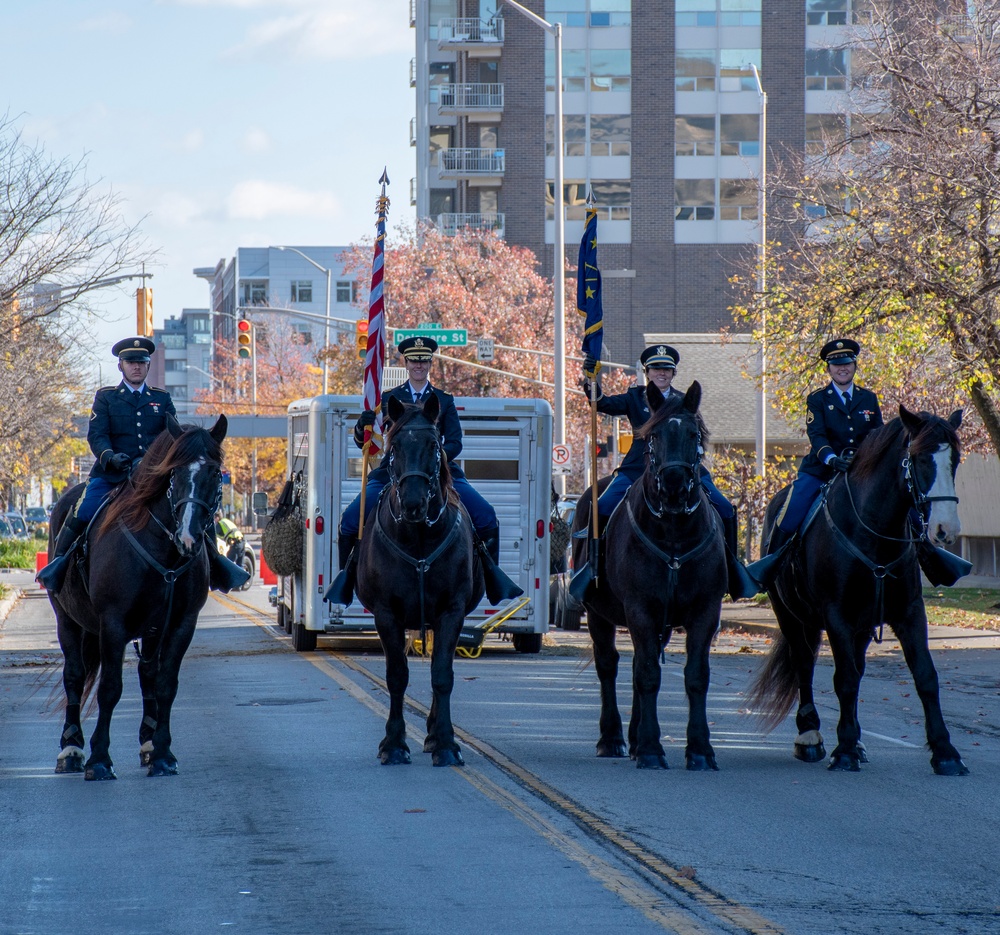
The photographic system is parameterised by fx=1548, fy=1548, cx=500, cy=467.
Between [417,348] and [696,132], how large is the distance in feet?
190

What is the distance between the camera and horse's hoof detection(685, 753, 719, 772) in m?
9.88

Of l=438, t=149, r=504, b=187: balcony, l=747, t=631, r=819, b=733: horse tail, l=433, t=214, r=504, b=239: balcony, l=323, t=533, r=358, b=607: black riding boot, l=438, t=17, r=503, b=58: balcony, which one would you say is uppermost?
l=438, t=17, r=503, b=58: balcony

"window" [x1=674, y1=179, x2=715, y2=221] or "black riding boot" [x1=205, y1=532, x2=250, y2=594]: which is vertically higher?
"window" [x1=674, y1=179, x2=715, y2=221]

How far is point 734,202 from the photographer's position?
67.1m

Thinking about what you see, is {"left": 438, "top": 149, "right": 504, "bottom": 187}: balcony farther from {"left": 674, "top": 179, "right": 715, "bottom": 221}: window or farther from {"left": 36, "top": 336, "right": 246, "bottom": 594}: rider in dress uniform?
{"left": 36, "top": 336, "right": 246, "bottom": 594}: rider in dress uniform

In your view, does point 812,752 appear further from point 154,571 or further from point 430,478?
point 154,571

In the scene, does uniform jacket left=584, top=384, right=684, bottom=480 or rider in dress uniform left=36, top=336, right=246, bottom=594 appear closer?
rider in dress uniform left=36, top=336, right=246, bottom=594

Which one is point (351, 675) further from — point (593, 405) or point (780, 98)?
point (780, 98)

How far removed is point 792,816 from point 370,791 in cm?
245

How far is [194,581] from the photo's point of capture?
32.9ft

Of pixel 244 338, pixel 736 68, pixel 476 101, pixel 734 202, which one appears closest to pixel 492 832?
pixel 244 338

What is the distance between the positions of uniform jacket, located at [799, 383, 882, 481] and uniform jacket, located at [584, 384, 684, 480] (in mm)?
1187

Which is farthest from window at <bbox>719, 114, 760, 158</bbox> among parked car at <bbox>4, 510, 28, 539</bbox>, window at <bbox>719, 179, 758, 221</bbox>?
parked car at <bbox>4, 510, 28, 539</bbox>

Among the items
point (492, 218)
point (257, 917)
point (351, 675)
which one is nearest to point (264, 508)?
point (351, 675)
